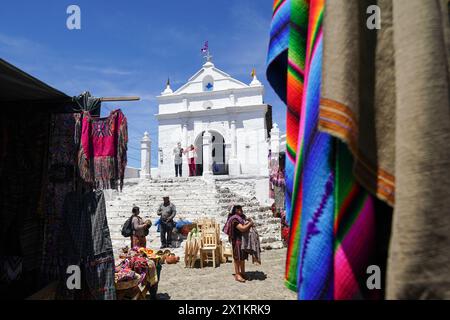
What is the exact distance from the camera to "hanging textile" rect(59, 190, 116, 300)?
141 inches

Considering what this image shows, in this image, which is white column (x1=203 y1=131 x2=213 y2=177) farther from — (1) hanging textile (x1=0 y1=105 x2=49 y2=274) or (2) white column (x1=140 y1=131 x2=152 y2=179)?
(1) hanging textile (x1=0 y1=105 x2=49 y2=274)

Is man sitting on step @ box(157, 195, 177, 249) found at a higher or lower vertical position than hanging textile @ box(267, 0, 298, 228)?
lower

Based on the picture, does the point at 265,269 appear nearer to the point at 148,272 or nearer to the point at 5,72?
the point at 148,272

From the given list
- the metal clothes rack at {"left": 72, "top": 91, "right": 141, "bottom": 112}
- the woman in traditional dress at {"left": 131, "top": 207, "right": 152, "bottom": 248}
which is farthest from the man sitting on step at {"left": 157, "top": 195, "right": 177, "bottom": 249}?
the metal clothes rack at {"left": 72, "top": 91, "right": 141, "bottom": 112}

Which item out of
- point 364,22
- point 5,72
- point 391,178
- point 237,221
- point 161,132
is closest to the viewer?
point 391,178

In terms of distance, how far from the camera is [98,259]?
143 inches

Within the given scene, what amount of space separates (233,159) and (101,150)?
50.1ft

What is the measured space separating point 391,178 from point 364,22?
0.54m

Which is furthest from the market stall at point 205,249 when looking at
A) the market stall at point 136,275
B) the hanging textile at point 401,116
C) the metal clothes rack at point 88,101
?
the hanging textile at point 401,116

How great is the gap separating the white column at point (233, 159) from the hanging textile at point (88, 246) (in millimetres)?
14467

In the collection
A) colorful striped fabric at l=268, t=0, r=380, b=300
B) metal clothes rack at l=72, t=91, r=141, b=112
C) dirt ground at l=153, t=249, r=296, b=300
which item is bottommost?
dirt ground at l=153, t=249, r=296, b=300

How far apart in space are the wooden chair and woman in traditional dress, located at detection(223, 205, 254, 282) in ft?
4.55

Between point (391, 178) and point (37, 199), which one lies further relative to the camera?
point (37, 199)
